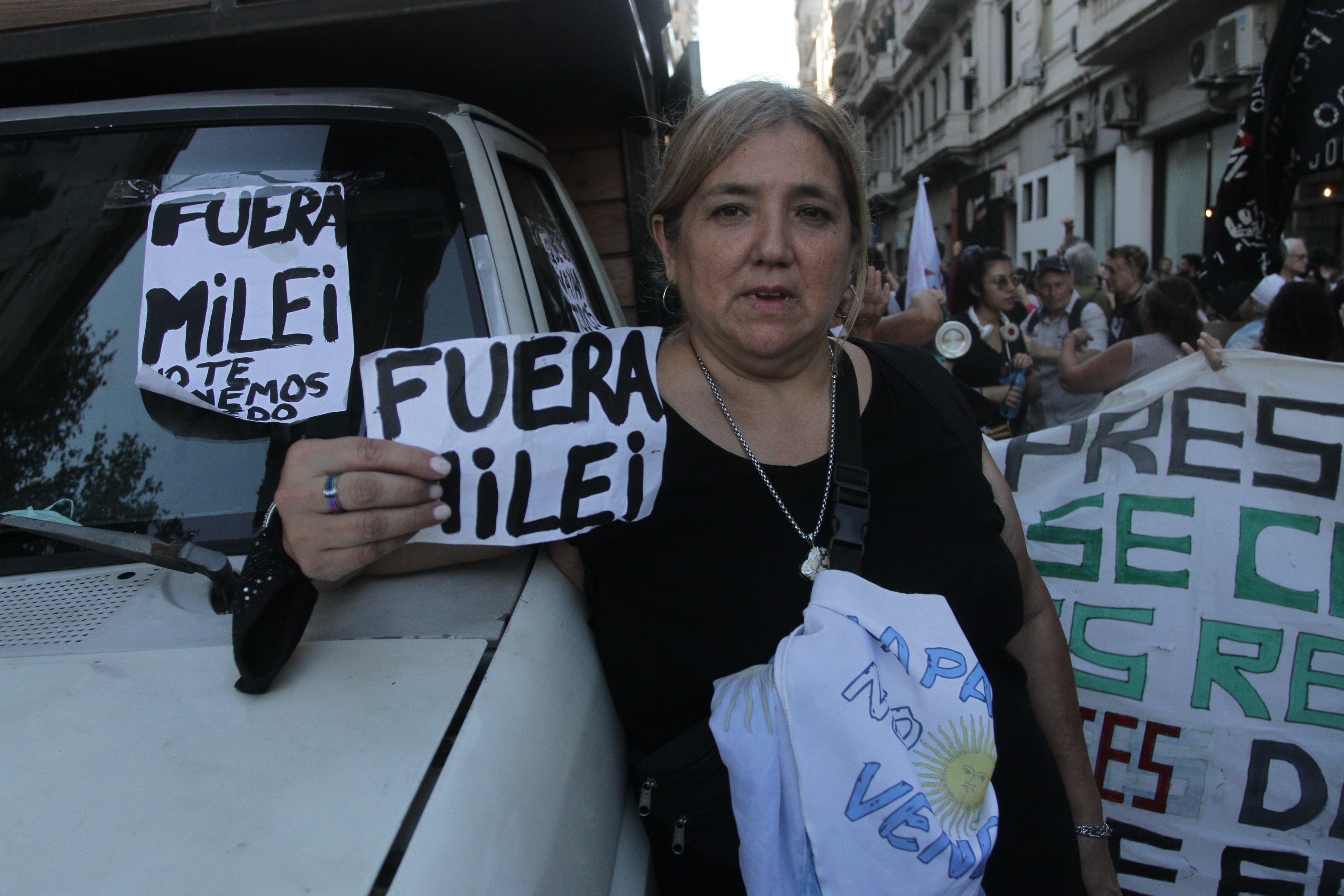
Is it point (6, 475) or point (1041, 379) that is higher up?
point (6, 475)

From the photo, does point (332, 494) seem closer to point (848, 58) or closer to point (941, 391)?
point (941, 391)

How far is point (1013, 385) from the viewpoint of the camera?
16.4ft

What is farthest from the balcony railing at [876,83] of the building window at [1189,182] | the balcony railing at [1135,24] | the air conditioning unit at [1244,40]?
the air conditioning unit at [1244,40]

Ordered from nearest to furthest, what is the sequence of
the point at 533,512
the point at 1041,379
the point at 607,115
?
the point at 533,512 → the point at 607,115 → the point at 1041,379

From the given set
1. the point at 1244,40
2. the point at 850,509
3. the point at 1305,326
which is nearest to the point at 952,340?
the point at 1305,326

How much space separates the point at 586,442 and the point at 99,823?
0.81 meters

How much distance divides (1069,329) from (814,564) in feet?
19.5

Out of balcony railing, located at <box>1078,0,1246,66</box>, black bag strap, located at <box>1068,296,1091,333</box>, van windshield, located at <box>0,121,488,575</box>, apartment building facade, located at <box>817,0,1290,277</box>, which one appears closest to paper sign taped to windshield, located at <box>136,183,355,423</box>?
van windshield, located at <box>0,121,488,575</box>

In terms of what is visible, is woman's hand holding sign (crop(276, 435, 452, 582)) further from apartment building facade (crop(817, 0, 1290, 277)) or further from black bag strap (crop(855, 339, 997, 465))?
apartment building facade (crop(817, 0, 1290, 277))

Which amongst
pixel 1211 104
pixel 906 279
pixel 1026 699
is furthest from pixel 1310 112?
pixel 1211 104

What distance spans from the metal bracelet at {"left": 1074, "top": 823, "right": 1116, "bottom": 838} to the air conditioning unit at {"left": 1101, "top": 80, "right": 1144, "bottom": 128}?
54.2ft

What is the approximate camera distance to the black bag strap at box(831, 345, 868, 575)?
1517 mm

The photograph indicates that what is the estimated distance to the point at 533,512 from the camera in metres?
1.46

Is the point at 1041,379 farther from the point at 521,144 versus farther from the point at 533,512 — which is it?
the point at 533,512
